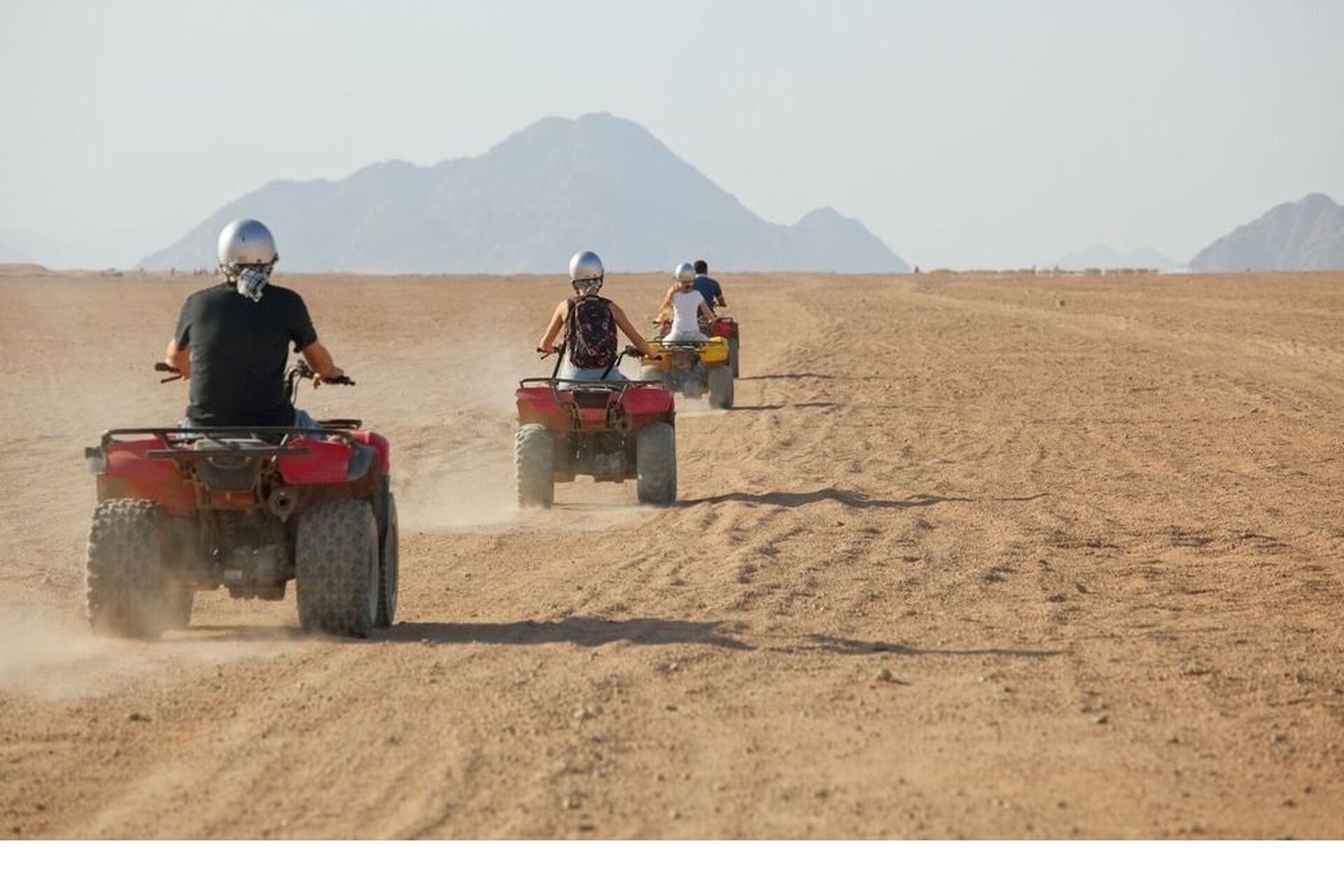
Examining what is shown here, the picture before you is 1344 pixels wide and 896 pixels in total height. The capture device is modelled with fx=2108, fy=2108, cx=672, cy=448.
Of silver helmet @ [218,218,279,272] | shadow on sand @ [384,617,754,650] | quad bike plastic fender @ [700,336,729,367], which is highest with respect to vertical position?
silver helmet @ [218,218,279,272]

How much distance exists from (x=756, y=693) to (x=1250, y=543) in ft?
17.9

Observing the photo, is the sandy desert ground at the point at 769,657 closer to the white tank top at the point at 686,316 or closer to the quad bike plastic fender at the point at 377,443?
the quad bike plastic fender at the point at 377,443

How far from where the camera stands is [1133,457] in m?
18.1

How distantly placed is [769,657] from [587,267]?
7.04 m

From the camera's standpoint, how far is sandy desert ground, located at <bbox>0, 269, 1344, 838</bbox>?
6.61m

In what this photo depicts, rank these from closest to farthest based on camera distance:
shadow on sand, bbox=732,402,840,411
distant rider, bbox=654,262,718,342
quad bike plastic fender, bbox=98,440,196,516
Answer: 1. quad bike plastic fender, bbox=98,440,196,516
2. distant rider, bbox=654,262,718,342
3. shadow on sand, bbox=732,402,840,411

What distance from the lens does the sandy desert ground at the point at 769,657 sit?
260 inches

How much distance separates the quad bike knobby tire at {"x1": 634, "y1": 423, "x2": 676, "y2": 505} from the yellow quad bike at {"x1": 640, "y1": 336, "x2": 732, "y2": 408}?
8.21 m

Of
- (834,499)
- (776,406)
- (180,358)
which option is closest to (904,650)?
(180,358)

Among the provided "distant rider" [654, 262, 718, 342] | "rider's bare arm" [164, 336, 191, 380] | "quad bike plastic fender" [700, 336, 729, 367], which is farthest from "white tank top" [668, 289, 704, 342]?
"rider's bare arm" [164, 336, 191, 380]

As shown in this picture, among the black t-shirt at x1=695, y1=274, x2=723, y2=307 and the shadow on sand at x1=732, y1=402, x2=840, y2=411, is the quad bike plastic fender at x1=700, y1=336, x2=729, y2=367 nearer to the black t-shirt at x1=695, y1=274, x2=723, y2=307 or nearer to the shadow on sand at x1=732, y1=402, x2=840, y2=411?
the shadow on sand at x1=732, y1=402, x2=840, y2=411

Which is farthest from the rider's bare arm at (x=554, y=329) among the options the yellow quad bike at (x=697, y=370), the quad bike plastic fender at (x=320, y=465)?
the yellow quad bike at (x=697, y=370)

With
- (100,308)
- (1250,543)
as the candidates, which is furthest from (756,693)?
(100,308)

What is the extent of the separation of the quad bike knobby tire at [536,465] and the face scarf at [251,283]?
17.4 ft
